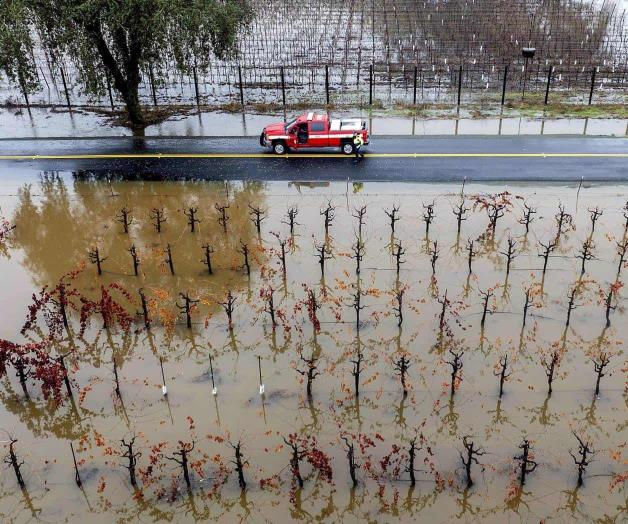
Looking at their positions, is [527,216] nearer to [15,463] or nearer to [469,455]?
[469,455]

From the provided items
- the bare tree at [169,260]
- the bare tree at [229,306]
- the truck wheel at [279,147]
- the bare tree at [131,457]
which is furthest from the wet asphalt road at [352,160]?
the bare tree at [131,457]

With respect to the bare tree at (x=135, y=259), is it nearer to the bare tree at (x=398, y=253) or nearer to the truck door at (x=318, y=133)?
the bare tree at (x=398, y=253)

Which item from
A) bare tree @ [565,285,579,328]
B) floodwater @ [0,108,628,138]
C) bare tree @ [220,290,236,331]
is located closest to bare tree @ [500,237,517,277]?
bare tree @ [565,285,579,328]

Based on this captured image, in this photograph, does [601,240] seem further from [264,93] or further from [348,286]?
[264,93]

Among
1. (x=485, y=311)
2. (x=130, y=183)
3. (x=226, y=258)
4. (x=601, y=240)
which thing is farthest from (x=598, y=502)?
(x=130, y=183)

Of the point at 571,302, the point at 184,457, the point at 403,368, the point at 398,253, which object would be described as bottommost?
the point at 184,457

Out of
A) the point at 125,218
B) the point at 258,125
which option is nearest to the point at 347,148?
the point at 258,125

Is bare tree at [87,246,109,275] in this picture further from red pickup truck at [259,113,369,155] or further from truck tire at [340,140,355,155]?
truck tire at [340,140,355,155]
